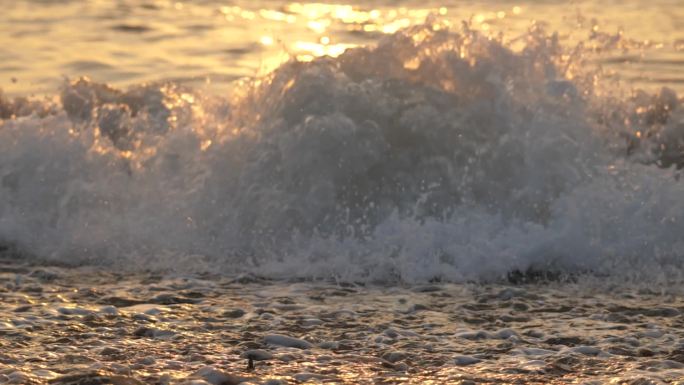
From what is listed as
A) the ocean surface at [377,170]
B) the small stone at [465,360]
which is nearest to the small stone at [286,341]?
the small stone at [465,360]

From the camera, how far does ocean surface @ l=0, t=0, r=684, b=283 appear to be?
6832 millimetres

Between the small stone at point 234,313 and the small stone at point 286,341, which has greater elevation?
the small stone at point 234,313

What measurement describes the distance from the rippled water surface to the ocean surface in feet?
7.28

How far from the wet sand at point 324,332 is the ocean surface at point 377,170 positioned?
39 cm

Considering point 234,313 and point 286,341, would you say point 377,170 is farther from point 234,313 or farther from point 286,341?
point 286,341

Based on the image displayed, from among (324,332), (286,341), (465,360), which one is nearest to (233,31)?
(324,332)

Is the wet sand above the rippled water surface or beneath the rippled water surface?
beneath

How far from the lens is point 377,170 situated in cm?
761

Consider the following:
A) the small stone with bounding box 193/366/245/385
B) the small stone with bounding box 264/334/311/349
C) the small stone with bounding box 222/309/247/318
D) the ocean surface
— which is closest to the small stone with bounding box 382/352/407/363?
the small stone with bounding box 264/334/311/349

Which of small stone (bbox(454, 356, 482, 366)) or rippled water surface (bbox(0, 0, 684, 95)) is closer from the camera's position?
small stone (bbox(454, 356, 482, 366))

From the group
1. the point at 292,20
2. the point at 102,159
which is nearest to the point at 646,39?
the point at 292,20

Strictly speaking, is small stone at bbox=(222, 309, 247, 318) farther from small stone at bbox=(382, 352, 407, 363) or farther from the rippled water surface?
the rippled water surface

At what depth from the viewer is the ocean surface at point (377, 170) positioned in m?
6.83

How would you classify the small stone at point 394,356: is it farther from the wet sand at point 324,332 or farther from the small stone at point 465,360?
the small stone at point 465,360
